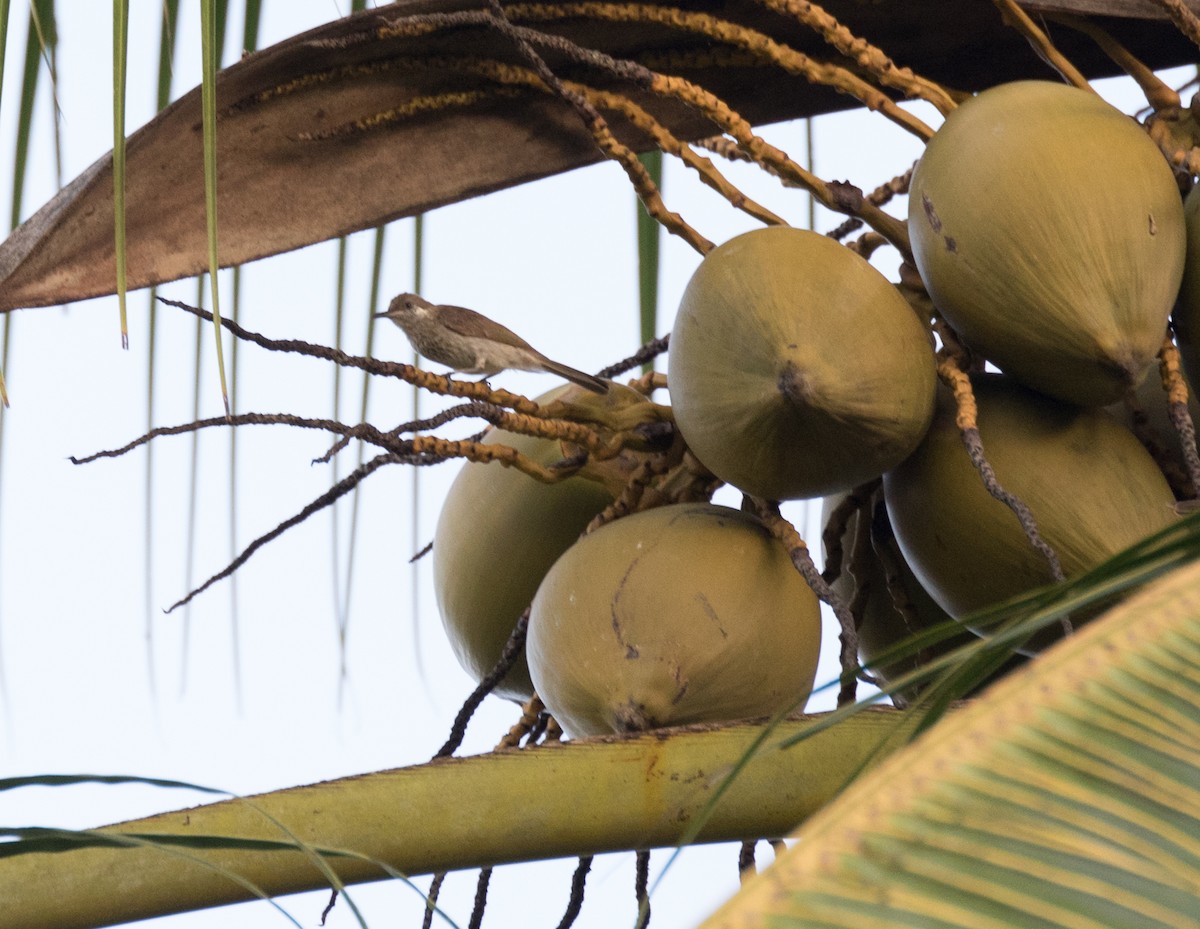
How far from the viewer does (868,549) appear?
0.88 metres

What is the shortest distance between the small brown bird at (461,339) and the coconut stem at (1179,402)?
1410 millimetres

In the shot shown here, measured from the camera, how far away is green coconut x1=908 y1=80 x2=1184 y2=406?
75 cm

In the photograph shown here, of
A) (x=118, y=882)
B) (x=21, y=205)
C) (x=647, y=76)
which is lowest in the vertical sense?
(x=118, y=882)

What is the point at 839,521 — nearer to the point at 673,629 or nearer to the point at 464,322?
the point at 673,629

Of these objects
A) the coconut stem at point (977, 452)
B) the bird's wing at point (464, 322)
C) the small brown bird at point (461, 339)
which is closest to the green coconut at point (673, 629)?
the coconut stem at point (977, 452)

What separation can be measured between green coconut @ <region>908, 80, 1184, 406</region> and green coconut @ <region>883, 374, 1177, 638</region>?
0.02 meters

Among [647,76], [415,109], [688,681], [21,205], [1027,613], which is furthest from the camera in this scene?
[21,205]

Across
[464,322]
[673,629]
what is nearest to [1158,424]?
[673,629]

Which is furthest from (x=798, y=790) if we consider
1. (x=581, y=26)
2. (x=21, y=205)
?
(x=21, y=205)

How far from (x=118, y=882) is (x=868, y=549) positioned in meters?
0.48

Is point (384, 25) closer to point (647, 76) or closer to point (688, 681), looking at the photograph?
point (647, 76)

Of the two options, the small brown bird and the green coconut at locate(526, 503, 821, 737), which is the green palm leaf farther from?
the small brown bird

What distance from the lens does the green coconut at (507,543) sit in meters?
0.93

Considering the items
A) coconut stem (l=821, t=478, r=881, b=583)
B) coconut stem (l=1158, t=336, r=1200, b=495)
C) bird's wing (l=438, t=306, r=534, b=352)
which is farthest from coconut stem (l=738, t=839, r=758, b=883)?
bird's wing (l=438, t=306, r=534, b=352)
